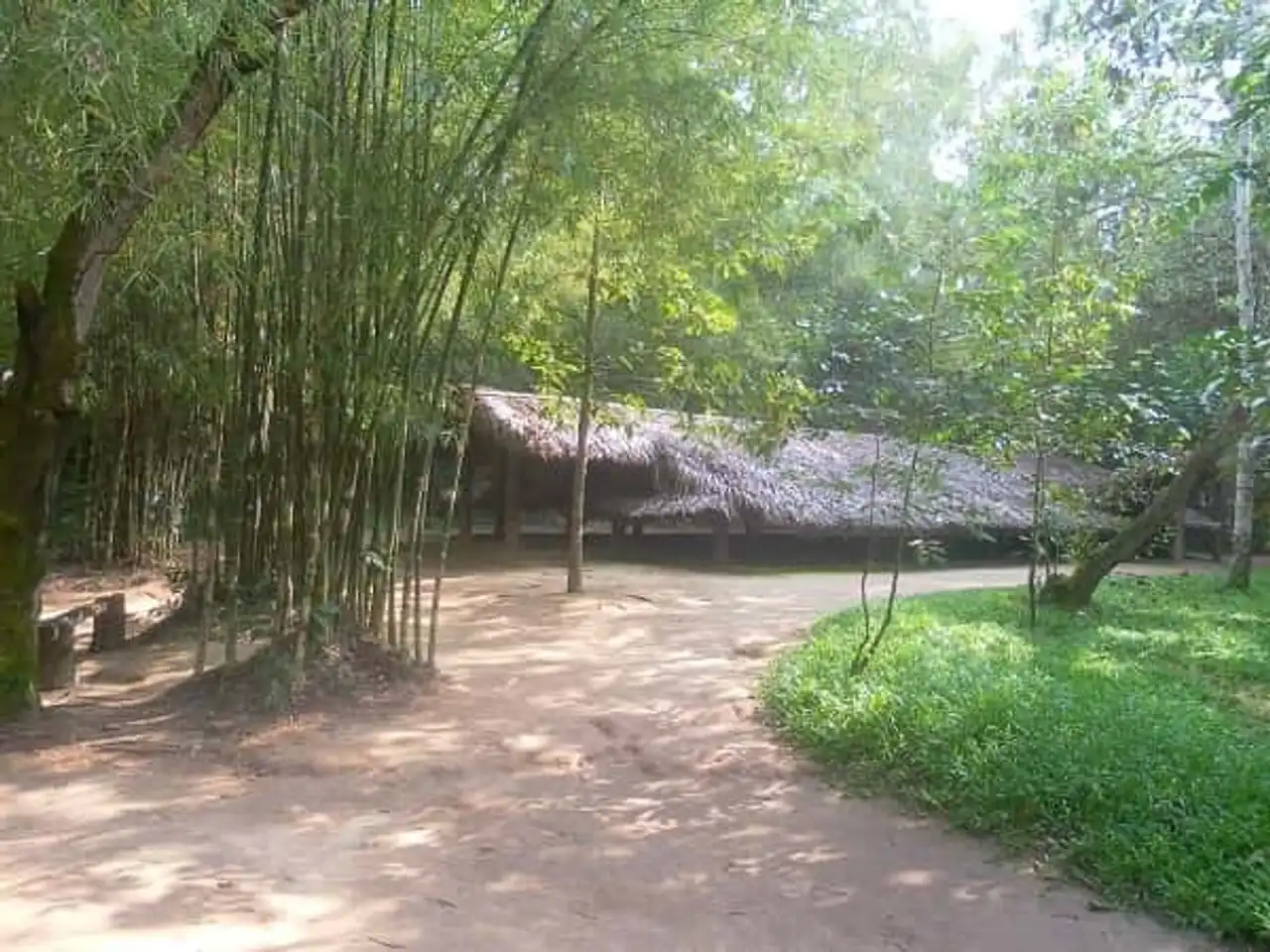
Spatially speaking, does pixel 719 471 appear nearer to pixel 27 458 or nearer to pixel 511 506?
pixel 511 506

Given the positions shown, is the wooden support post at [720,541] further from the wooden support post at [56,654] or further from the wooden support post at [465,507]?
the wooden support post at [56,654]

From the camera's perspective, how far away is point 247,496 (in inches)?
213

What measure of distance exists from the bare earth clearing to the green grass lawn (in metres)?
0.17

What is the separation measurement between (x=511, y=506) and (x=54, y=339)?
9.22 meters

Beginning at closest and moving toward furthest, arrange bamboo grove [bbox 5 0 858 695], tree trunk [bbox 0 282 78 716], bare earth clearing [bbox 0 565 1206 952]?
bare earth clearing [bbox 0 565 1206 952] → tree trunk [bbox 0 282 78 716] → bamboo grove [bbox 5 0 858 695]

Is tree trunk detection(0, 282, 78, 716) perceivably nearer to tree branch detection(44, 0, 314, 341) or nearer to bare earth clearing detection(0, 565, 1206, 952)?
tree branch detection(44, 0, 314, 341)

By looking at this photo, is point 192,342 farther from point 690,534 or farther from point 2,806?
point 690,534

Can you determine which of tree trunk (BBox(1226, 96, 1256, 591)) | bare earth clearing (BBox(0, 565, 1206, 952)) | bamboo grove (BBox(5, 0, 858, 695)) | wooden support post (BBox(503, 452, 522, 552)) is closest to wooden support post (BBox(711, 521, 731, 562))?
wooden support post (BBox(503, 452, 522, 552))

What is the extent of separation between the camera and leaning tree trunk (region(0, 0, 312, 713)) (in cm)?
396

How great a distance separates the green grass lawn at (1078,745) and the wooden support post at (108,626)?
4095 millimetres

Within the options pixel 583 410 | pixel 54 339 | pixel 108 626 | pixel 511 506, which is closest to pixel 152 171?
pixel 54 339

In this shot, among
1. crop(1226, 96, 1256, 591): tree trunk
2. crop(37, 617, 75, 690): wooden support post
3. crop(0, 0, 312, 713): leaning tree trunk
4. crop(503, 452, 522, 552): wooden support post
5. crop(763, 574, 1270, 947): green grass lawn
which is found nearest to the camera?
crop(763, 574, 1270, 947): green grass lawn

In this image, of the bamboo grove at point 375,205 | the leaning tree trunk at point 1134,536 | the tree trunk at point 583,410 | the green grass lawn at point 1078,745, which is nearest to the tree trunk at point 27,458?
the bamboo grove at point 375,205

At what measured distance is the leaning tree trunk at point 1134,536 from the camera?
827cm
